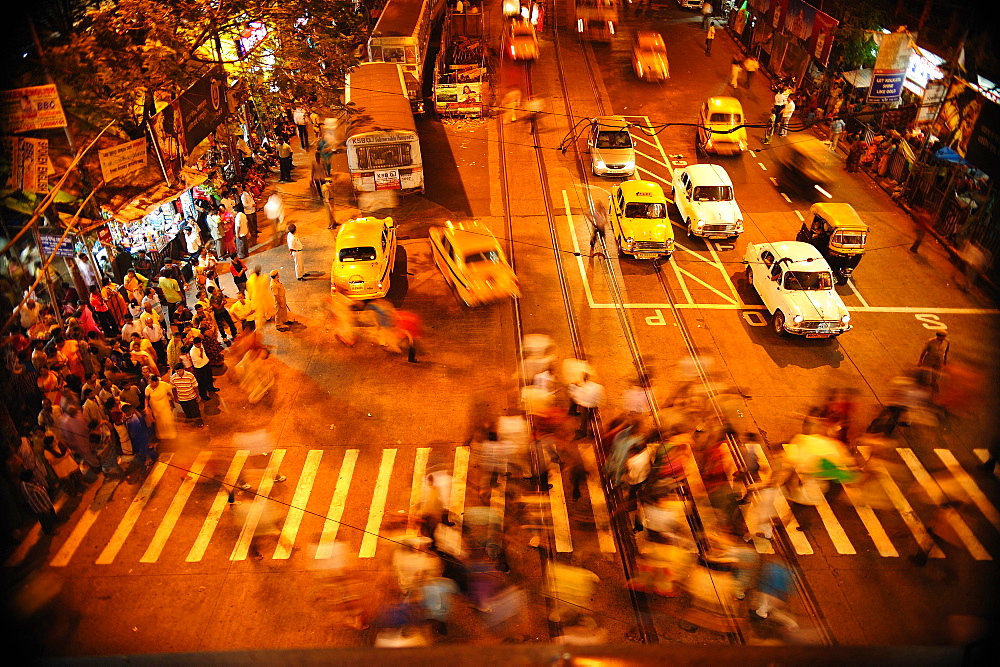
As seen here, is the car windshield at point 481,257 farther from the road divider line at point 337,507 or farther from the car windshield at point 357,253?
the road divider line at point 337,507

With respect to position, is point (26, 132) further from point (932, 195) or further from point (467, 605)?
point (932, 195)

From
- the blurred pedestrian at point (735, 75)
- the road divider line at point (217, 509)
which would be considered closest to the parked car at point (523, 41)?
the blurred pedestrian at point (735, 75)

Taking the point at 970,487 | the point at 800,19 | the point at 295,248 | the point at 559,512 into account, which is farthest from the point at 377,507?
the point at 800,19

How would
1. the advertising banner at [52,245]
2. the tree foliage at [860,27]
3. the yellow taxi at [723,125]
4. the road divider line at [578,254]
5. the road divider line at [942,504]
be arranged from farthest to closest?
1. the tree foliage at [860,27]
2. the yellow taxi at [723,125]
3. the road divider line at [578,254]
4. the advertising banner at [52,245]
5. the road divider line at [942,504]

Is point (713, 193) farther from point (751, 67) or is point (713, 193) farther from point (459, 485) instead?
point (751, 67)

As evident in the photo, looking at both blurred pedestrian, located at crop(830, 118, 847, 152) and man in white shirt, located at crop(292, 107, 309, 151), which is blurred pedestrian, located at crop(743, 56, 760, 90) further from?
man in white shirt, located at crop(292, 107, 309, 151)

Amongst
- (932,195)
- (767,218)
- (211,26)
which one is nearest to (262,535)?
(211,26)
